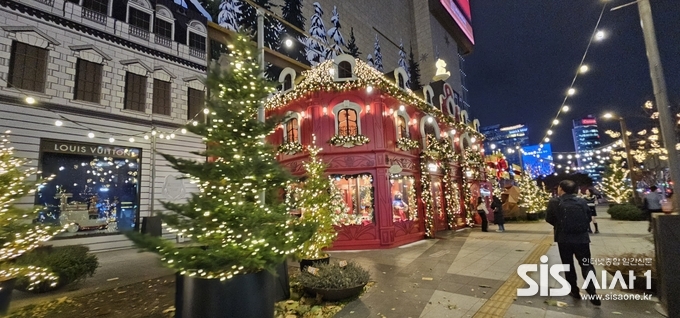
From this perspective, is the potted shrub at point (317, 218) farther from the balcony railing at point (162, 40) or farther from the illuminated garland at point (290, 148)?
the balcony railing at point (162, 40)

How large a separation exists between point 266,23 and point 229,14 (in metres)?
2.24

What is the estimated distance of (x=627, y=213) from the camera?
17.1 m

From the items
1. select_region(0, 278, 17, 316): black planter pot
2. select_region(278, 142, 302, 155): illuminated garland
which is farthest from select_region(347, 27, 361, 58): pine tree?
select_region(0, 278, 17, 316): black planter pot

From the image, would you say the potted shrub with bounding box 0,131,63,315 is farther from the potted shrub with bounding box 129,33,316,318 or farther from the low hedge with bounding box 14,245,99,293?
the potted shrub with bounding box 129,33,316,318

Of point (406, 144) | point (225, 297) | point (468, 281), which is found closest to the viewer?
point (225, 297)

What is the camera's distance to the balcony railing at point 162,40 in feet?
47.8

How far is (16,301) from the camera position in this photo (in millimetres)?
6215

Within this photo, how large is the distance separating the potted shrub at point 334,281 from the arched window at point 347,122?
750cm

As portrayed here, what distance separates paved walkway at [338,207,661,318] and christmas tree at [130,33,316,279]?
1.99 m

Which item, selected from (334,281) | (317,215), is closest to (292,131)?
(317,215)

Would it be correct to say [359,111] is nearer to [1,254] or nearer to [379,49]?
[1,254]

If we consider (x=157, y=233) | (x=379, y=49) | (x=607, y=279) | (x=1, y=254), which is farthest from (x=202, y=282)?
(x=379, y=49)

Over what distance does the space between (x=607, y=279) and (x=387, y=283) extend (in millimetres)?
4672

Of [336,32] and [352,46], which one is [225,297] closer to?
[336,32]
